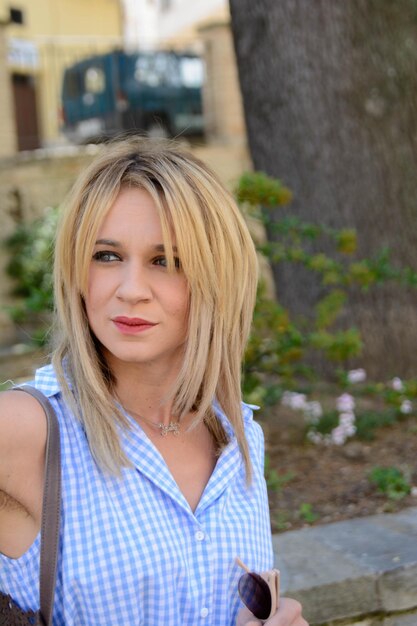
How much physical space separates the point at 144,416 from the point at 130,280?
335 mm

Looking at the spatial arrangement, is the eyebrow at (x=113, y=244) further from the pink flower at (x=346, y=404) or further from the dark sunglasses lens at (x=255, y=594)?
the pink flower at (x=346, y=404)

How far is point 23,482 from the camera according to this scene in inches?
63.1

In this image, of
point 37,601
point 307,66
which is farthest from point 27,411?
point 307,66

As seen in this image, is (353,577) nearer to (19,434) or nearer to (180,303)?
(180,303)

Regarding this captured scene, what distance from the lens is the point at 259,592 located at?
1.70 m

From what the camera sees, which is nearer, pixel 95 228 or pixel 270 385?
pixel 95 228

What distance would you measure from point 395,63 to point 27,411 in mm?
4589

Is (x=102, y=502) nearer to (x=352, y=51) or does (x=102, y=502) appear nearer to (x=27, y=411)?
(x=27, y=411)

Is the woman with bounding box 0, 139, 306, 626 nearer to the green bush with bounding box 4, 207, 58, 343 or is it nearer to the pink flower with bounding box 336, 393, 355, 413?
the pink flower with bounding box 336, 393, 355, 413

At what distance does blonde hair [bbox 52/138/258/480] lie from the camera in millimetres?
1796

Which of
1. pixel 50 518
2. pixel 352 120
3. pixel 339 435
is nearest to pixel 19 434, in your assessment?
pixel 50 518

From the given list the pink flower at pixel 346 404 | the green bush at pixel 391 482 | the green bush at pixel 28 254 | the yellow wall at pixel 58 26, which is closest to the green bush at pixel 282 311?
the pink flower at pixel 346 404

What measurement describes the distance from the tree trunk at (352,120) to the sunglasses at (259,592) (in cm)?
403

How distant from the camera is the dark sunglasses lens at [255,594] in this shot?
168 centimetres
